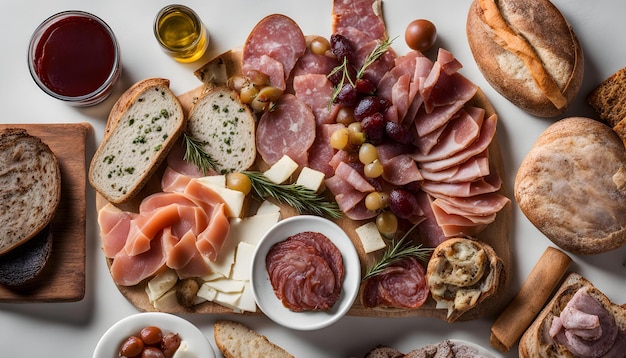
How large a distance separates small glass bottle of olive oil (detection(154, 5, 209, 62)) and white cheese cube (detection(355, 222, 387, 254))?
3.36ft

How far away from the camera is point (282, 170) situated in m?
3.09

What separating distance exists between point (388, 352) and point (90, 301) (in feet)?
4.21

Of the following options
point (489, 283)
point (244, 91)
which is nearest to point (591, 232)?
point (489, 283)

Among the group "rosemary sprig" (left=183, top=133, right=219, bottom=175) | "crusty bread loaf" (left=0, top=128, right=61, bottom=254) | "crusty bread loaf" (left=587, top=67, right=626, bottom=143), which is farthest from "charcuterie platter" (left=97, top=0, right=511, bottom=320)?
"crusty bread loaf" (left=587, top=67, right=626, bottom=143)

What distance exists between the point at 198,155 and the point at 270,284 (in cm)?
60

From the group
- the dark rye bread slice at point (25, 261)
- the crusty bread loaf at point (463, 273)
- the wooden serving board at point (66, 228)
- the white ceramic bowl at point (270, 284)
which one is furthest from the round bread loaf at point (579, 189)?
the dark rye bread slice at point (25, 261)

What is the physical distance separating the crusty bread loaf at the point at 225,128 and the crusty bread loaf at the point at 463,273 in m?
0.87

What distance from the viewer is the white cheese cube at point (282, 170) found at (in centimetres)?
309

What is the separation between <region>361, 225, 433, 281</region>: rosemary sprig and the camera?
3031mm

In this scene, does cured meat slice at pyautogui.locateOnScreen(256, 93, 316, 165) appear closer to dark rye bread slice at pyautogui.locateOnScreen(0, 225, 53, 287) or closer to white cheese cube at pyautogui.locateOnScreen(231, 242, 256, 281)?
white cheese cube at pyautogui.locateOnScreen(231, 242, 256, 281)

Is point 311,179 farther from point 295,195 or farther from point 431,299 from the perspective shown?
point 431,299

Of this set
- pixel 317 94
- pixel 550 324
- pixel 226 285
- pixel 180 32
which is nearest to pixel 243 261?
pixel 226 285

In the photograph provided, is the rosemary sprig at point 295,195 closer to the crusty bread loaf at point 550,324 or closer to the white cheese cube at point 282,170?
the white cheese cube at point 282,170

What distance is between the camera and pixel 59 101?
332cm
